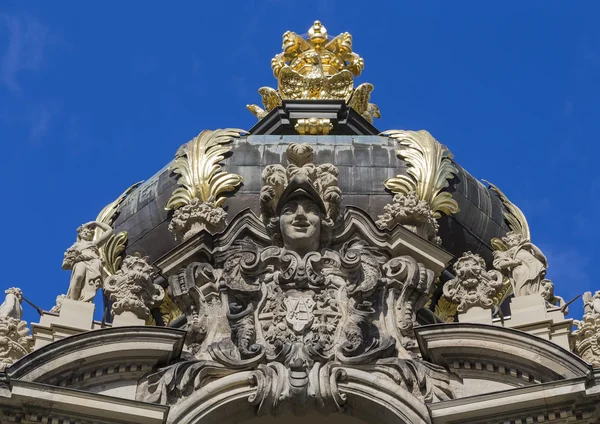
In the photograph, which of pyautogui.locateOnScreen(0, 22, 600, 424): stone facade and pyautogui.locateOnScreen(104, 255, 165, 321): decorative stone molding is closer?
pyautogui.locateOnScreen(0, 22, 600, 424): stone facade

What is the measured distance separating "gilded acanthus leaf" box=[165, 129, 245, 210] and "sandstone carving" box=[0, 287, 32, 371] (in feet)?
15.1

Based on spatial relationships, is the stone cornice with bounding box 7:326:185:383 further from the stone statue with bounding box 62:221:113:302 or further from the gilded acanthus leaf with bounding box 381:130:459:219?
the gilded acanthus leaf with bounding box 381:130:459:219

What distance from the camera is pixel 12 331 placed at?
3070 centimetres

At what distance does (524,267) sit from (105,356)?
677 centimetres

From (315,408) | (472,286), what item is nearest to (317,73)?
(472,286)

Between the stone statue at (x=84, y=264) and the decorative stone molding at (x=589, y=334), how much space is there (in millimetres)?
7380

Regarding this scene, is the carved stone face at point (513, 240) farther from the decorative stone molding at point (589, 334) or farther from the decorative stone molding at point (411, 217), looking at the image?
the decorative stone molding at point (589, 334)

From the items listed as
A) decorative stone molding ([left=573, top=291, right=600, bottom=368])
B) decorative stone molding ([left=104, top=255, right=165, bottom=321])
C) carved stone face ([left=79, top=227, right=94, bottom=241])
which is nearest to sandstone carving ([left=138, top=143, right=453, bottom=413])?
decorative stone molding ([left=104, top=255, right=165, bottom=321])

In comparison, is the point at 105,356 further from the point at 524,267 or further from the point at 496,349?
the point at 524,267

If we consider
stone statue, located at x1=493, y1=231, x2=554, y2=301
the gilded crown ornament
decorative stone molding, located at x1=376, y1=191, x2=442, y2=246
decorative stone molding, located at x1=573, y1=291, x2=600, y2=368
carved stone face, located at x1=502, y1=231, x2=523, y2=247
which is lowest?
decorative stone molding, located at x1=573, y1=291, x2=600, y2=368

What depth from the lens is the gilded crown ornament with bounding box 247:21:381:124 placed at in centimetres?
4131

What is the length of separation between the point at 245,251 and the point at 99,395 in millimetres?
3611

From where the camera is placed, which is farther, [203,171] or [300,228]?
[203,171]

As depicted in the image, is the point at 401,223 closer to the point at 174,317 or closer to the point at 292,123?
the point at 174,317
